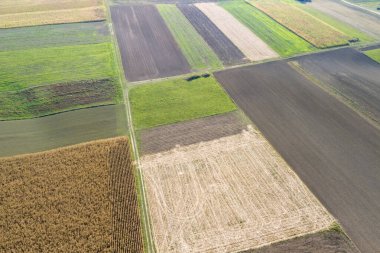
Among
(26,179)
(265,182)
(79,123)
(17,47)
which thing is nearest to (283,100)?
(265,182)

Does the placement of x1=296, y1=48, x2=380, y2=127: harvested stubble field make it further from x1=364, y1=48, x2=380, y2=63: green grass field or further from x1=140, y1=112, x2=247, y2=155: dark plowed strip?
x1=140, y1=112, x2=247, y2=155: dark plowed strip

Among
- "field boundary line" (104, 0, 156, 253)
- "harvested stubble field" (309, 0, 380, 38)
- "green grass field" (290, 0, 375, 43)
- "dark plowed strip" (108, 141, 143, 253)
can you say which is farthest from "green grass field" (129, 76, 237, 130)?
"harvested stubble field" (309, 0, 380, 38)

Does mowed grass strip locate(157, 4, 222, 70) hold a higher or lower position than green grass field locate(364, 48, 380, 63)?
higher

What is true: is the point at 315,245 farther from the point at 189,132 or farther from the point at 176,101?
the point at 176,101

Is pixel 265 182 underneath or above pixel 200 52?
underneath

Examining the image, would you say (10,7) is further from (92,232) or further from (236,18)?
(92,232)

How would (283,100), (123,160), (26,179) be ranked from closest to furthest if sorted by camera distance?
(26,179)
(123,160)
(283,100)
